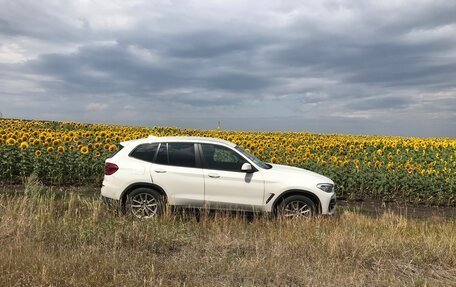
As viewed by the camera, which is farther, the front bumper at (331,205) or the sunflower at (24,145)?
the sunflower at (24,145)

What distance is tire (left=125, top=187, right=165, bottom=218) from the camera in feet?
27.5

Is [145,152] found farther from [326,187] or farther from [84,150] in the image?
[84,150]

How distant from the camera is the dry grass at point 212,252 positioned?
5.01 m

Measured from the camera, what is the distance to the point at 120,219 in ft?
24.9

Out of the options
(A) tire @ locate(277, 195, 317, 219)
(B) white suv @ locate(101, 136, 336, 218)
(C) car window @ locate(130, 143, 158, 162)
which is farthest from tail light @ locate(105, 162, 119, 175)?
(A) tire @ locate(277, 195, 317, 219)

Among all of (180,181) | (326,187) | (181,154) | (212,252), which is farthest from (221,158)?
(212,252)

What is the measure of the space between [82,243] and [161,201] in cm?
243

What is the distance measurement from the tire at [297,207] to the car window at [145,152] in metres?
2.68

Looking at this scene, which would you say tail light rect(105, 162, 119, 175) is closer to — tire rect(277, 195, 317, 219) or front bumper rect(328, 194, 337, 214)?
tire rect(277, 195, 317, 219)

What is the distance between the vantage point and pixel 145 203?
8.46 meters

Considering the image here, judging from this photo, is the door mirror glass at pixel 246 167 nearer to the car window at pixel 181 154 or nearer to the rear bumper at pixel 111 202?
the car window at pixel 181 154

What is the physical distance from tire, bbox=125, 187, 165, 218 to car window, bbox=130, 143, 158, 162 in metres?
0.62

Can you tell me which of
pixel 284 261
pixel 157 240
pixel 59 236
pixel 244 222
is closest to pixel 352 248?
pixel 284 261

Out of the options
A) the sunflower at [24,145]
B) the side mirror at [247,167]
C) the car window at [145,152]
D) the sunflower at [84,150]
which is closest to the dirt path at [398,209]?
the side mirror at [247,167]
